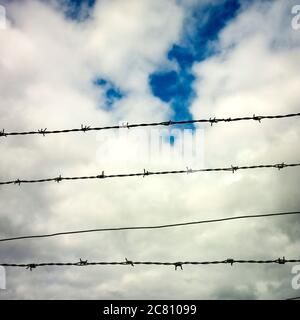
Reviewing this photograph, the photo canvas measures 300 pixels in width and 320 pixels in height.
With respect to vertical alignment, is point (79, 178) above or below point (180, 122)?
below

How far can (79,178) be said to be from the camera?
5703 millimetres

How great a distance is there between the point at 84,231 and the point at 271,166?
275 cm

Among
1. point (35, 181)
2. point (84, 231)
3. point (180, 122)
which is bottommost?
point (84, 231)

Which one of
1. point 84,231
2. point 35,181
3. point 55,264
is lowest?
point 55,264

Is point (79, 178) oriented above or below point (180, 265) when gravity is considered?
above
